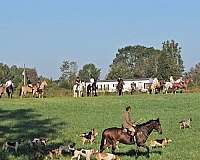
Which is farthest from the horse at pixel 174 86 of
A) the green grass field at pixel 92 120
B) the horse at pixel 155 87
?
the green grass field at pixel 92 120

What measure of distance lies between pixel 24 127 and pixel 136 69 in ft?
405

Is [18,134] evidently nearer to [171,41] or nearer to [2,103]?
[2,103]

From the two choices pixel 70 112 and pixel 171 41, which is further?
pixel 171 41

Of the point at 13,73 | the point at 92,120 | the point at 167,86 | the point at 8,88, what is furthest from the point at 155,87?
the point at 13,73

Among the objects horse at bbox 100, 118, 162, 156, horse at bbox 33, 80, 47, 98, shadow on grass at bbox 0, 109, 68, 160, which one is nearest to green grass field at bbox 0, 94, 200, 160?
shadow on grass at bbox 0, 109, 68, 160

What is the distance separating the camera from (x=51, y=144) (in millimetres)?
22906

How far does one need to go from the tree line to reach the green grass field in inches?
2043

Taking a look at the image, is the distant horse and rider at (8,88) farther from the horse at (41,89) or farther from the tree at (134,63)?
the tree at (134,63)

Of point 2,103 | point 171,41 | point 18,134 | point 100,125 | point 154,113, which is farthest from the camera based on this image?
point 171,41

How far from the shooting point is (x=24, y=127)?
30.7 meters

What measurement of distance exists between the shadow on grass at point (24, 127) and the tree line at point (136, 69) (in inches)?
2265

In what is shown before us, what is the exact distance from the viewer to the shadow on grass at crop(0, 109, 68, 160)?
2164 cm

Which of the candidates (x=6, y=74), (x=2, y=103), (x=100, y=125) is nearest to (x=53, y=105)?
(x=2, y=103)

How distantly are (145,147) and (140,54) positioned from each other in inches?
6458
